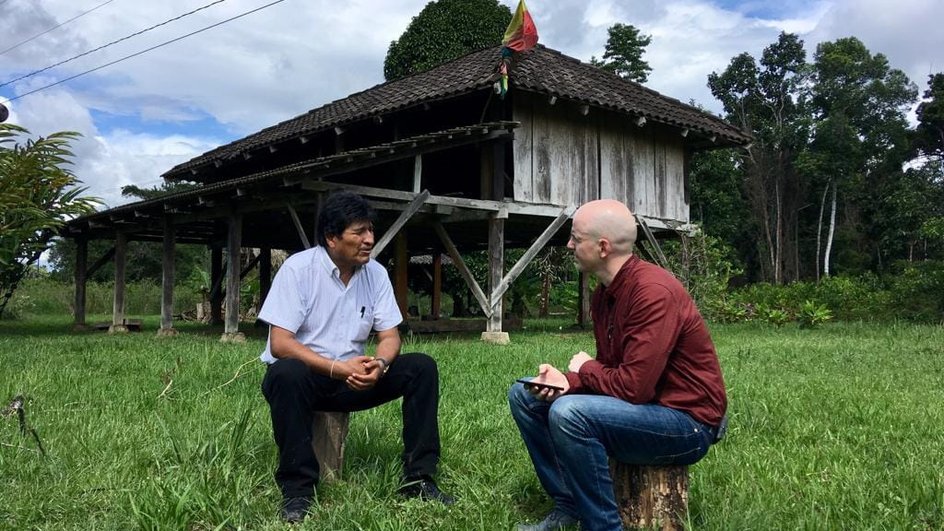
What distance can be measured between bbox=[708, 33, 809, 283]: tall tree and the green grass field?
3651 centimetres

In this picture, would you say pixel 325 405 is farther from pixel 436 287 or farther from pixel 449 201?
pixel 436 287

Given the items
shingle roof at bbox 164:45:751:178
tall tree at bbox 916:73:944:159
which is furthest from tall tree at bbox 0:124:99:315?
tall tree at bbox 916:73:944:159

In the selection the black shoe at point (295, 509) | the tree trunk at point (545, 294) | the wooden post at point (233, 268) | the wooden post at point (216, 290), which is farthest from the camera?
the tree trunk at point (545, 294)

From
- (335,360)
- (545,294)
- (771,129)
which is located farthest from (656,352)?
(771,129)

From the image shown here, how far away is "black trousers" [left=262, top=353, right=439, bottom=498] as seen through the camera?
3.44 meters

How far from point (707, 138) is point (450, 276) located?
1054 cm

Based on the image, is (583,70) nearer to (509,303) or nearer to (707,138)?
(707,138)

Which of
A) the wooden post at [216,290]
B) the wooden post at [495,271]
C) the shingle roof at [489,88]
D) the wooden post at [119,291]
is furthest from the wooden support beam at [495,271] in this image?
the wooden post at [216,290]

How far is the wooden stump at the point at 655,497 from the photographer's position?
118 inches

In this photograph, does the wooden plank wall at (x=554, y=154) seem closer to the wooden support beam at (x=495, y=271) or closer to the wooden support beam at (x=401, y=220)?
the wooden support beam at (x=495, y=271)

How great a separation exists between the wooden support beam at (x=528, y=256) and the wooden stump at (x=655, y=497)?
9425 millimetres

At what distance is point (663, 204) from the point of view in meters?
15.7

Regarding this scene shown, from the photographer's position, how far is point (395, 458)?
13.0 feet

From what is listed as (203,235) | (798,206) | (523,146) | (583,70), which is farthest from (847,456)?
(798,206)
